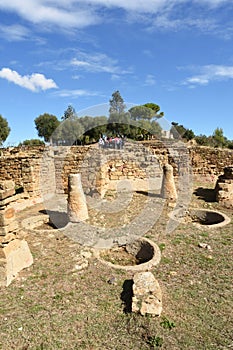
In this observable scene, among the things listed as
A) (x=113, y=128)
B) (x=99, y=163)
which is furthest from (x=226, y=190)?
(x=113, y=128)

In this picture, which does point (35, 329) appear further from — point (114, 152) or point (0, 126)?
point (0, 126)

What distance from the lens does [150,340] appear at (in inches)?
145

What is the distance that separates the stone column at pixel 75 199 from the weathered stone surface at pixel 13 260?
2532mm

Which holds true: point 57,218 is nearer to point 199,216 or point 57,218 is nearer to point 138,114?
point 199,216

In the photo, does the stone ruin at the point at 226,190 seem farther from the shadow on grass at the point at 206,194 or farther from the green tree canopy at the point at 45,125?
the green tree canopy at the point at 45,125

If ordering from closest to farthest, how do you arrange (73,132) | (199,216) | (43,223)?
1. (43,223)
2. (199,216)
3. (73,132)

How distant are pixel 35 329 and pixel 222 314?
9.57 feet

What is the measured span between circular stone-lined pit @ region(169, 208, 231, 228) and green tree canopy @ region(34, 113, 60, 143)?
1371 inches

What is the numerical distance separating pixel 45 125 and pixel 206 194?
34.1 metres

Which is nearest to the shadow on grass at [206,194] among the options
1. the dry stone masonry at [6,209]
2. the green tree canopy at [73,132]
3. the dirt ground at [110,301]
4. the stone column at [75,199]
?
the dirt ground at [110,301]

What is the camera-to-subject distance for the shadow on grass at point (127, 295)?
4352 millimetres

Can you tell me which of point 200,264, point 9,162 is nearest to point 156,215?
point 200,264

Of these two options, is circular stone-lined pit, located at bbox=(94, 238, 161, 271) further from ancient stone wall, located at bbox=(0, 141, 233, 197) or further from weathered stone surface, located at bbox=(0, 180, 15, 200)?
ancient stone wall, located at bbox=(0, 141, 233, 197)

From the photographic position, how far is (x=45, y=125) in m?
41.8
